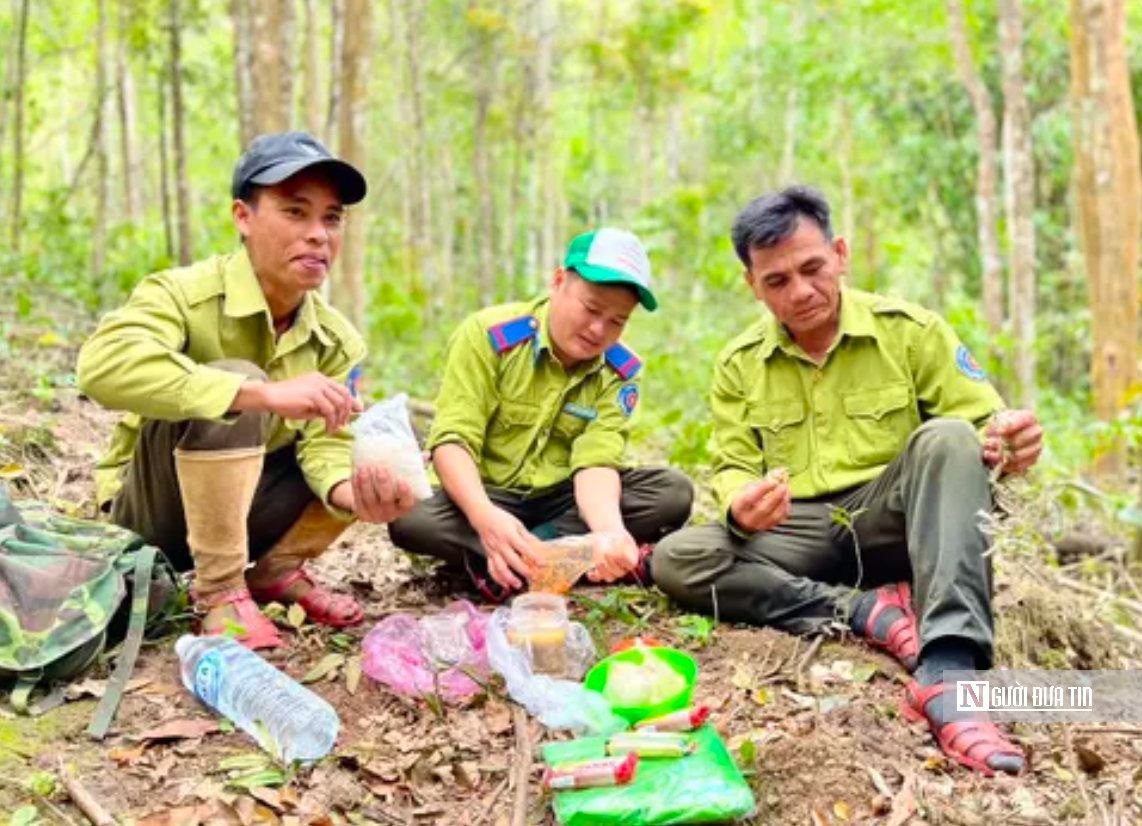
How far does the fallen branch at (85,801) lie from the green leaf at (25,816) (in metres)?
0.08

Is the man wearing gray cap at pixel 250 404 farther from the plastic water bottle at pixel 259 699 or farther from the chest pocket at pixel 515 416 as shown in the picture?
the chest pocket at pixel 515 416

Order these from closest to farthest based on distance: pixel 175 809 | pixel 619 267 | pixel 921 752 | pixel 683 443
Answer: pixel 175 809 < pixel 921 752 < pixel 619 267 < pixel 683 443

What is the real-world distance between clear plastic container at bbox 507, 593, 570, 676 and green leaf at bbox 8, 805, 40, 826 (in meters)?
1.21

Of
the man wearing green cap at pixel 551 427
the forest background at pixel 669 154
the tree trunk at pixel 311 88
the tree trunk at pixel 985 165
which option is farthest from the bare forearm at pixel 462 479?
the tree trunk at pixel 985 165

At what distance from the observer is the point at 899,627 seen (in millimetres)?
3068

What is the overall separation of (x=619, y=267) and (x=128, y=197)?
11.0m

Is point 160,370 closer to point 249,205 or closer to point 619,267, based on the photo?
point 249,205

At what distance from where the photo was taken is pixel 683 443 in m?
5.61

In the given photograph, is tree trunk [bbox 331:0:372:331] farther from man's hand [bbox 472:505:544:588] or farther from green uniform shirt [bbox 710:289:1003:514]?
man's hand [bbox 472:505:544:588]

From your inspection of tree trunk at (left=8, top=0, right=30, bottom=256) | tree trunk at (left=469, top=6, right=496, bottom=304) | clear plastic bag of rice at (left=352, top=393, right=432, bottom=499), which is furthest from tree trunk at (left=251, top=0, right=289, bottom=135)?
tree trunk at (left=469, top=6, right=496, bottom=304)

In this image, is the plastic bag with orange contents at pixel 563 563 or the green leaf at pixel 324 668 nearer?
the green leaf at pixel 324 668

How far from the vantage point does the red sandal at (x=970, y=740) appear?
2521 mm

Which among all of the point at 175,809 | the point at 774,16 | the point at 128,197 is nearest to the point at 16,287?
the point at 128,197

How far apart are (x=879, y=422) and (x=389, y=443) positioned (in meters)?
1.54
